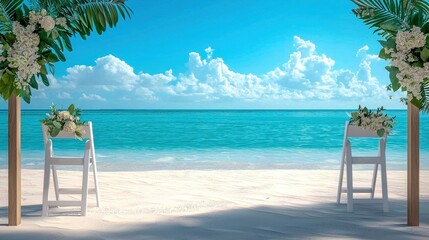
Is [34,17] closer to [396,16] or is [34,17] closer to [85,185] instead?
[85,185]

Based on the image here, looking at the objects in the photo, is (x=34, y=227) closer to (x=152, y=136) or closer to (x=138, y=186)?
(x=138, y=186)

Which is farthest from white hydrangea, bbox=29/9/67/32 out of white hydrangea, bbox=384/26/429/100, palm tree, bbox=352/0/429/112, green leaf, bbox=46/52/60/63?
white hydrangea, bbox=384/26/429/100

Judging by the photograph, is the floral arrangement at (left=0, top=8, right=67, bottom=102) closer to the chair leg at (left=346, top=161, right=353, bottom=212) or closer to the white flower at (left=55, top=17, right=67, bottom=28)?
the white flower at (left=55, top=17, right=67, bottom=28)

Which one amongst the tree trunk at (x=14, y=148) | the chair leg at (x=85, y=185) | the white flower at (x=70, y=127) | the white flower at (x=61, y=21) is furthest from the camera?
the white flower at (x=70, y=127)

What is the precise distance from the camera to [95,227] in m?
3.75

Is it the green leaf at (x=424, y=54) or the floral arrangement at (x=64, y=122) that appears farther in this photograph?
the floral arrangement at (x=64, y=122)

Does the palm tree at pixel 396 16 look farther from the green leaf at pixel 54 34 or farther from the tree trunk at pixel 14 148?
the tree trunk at pixel 14 148

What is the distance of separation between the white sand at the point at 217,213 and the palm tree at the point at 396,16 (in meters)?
1.03

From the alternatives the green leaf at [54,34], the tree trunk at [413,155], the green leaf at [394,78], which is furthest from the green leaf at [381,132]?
the green leaf at [54,34]

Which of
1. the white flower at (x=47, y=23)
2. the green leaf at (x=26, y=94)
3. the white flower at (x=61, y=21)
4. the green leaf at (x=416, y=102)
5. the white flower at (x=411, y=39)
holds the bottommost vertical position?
the green leaf at (x=416, y=102)

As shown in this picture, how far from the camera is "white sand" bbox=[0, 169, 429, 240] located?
3.56 metres

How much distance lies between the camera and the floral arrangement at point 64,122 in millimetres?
4246

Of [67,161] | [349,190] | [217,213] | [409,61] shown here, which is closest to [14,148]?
[67,161]

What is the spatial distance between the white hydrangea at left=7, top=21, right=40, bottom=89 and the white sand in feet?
3.66
